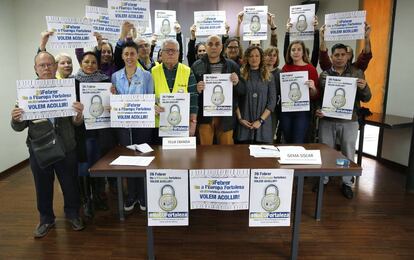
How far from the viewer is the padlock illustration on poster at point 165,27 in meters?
3.95

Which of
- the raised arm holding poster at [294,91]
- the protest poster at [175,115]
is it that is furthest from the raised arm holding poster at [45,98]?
the raised arm holding poster at [294,91]

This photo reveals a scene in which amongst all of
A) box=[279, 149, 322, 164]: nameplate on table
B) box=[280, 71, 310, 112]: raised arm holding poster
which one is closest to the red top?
box=[280, 71, 310, 112]: raised arm holding poster

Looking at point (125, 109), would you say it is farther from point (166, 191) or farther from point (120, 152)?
point (166, 191)

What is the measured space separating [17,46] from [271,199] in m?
4.62

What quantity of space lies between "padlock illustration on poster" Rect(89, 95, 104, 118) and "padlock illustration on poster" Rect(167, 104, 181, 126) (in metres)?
0.61

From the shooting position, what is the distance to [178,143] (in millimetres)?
2748

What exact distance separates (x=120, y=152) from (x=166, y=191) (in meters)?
0.62

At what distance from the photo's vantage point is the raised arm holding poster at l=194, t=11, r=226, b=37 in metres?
3.76

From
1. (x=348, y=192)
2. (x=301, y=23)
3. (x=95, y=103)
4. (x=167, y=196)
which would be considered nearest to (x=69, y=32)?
(x=95, y=103)

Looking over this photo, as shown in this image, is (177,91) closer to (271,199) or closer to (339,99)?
(271,199)

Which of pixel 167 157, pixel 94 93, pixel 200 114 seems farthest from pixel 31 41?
pixel 167 157

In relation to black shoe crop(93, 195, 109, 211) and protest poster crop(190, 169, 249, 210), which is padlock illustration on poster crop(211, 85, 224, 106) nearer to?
protest poster crop(190, 169, 249, 210)

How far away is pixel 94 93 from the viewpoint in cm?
282

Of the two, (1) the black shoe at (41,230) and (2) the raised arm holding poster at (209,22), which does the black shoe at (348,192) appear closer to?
(2) the raised arm holding poster at (209,22)
